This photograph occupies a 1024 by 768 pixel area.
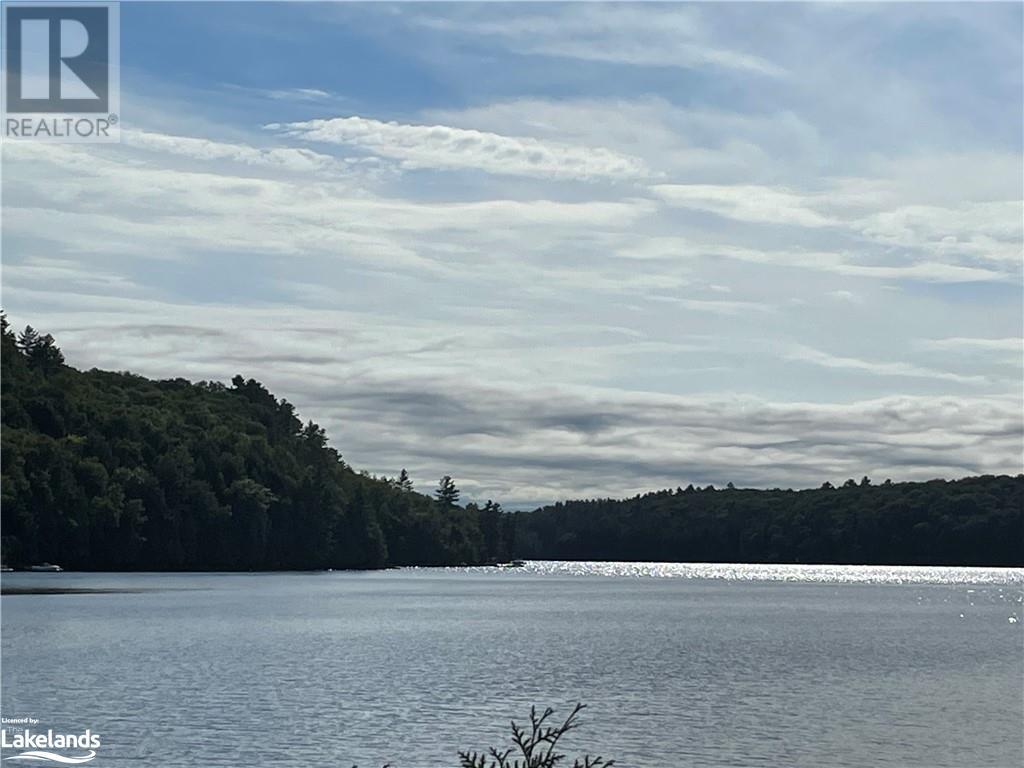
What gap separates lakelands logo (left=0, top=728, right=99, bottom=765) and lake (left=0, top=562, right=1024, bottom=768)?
0.71 metres

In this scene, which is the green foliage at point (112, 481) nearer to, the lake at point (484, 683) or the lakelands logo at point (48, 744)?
the lake at point (484, 683)

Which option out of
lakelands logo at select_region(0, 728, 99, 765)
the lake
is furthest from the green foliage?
lakelands logo at select_region(0, 728, 99, 765)

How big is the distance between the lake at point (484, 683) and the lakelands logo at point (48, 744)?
0.71 metres

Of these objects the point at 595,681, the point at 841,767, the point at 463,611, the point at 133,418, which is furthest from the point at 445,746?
the point at 133,418

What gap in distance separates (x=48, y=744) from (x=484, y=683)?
21.6 meters

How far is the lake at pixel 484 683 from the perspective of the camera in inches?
1708

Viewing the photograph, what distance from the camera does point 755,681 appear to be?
6259cm

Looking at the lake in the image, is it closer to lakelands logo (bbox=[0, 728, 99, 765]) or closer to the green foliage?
lakelands logo (bbox=[0, 728, 99, 765])

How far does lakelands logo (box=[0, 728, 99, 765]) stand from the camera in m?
38.7

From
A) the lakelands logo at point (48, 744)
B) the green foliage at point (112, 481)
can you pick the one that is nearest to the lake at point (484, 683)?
the lakelands logo at point (48, 744)

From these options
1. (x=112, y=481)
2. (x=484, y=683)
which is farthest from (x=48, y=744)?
(x=112, y=481)

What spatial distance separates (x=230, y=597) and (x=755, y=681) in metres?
70.6

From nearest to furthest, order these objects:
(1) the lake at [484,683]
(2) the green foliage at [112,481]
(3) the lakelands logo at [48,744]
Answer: (3) the lakelands logo at [48,744], (1) the lake at [484,683], (2) the green foliage at [112,481]

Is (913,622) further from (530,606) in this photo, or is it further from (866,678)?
A: (866,678)
